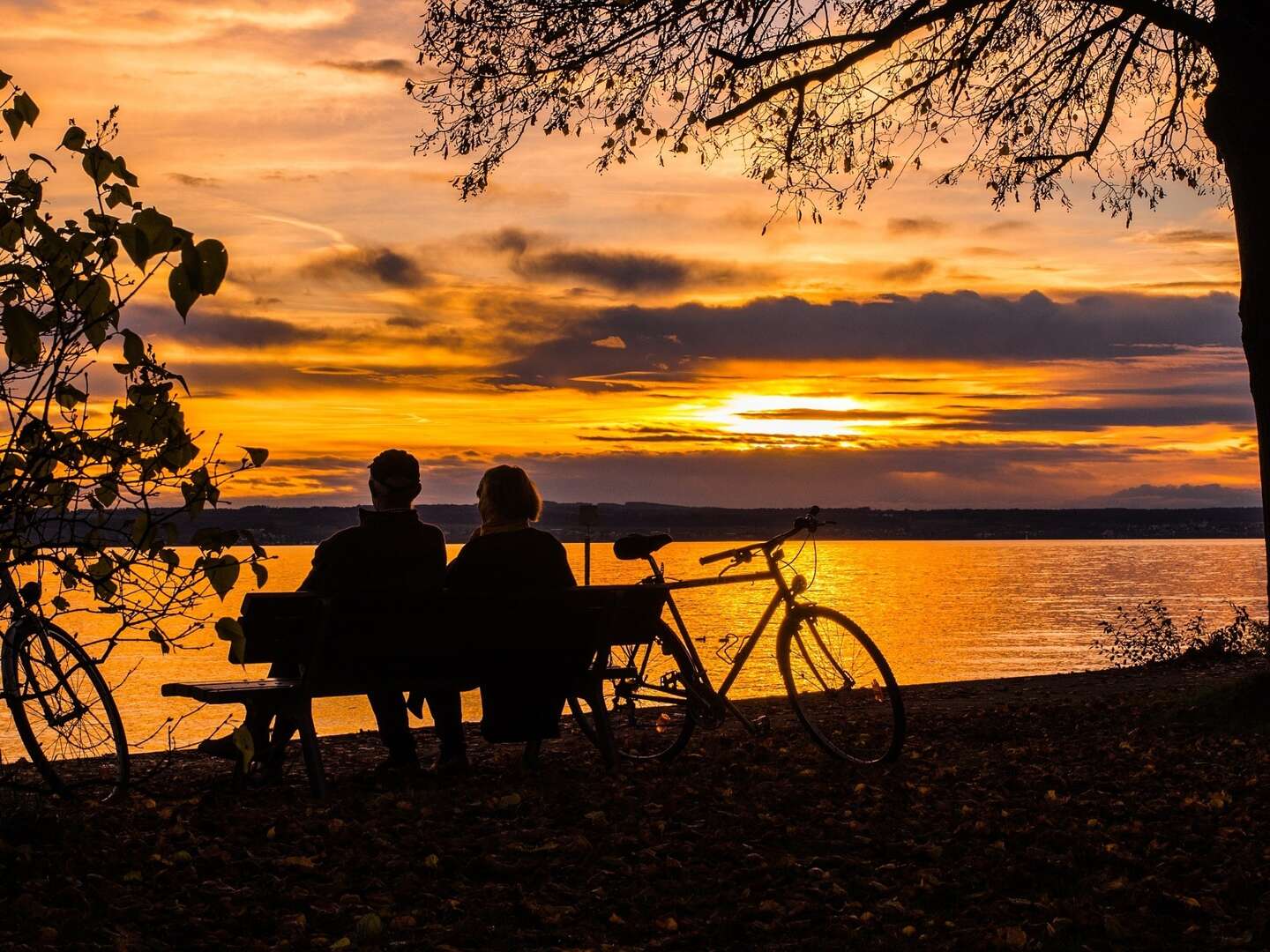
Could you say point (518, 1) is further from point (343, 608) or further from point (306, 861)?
point (306, 861)

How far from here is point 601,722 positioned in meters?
8.34

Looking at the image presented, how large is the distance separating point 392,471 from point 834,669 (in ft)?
9.58

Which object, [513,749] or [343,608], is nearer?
[343,608]

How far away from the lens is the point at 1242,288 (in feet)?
33.5

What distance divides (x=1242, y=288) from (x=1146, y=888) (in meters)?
5.83

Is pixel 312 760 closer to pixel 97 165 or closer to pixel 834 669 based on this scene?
pixel 834 669

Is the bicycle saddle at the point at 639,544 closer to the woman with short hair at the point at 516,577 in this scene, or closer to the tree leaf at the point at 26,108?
the woman with short hair at the point at 516,577

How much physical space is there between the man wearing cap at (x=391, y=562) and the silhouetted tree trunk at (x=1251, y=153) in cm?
577

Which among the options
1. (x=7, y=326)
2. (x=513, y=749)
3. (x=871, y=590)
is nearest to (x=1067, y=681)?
(x=513, y=749)

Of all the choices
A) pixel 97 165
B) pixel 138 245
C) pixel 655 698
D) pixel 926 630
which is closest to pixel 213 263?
pixel 138 245

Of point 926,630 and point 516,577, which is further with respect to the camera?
point 926,630

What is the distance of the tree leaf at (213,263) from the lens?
3.23 metres

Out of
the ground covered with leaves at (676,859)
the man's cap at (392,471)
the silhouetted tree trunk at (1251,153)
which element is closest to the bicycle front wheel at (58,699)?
the ground covered with leaves at (676,859)

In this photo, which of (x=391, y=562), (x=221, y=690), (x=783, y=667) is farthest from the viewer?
(x=783, y=667)
